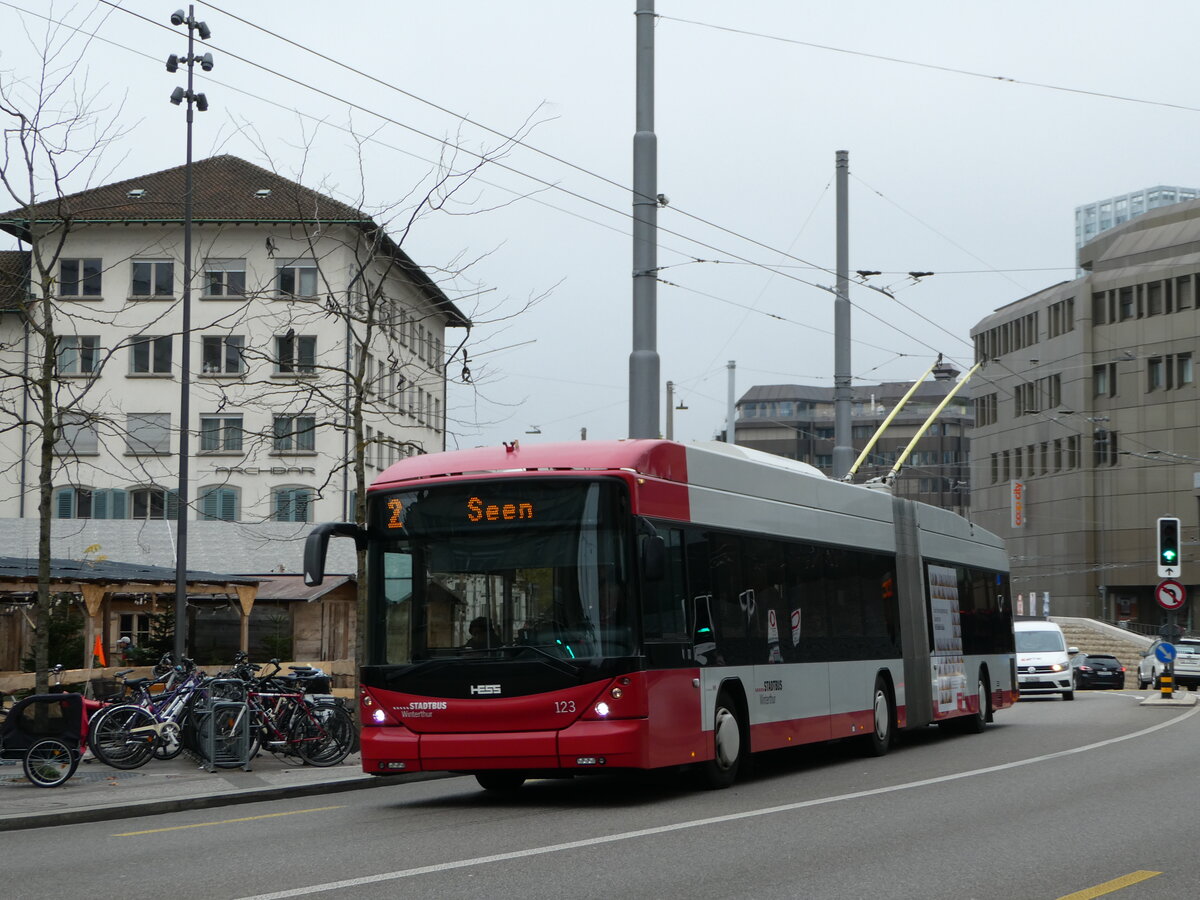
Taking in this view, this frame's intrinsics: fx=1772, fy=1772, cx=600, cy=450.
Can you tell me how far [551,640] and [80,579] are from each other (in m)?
15.5

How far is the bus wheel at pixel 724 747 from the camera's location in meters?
15.0

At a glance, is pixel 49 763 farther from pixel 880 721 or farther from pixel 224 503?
pixel 224 503

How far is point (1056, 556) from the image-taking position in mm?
88375

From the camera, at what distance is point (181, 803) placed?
47.8 ft

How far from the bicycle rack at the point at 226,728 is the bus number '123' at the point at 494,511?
495 centimetres

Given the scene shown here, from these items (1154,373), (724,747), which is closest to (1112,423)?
(1154,373)

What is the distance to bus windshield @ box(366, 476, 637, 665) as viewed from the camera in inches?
531

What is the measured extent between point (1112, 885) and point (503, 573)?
19.5 feet

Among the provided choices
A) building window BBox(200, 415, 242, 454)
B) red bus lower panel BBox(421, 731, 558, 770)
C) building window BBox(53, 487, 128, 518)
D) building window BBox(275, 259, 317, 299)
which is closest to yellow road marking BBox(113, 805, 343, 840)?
red bus lower panel BBox(421, 731, 558, 770)

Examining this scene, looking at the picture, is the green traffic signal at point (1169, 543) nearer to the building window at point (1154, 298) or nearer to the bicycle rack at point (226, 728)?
the bicycle rack at point (226, 728)

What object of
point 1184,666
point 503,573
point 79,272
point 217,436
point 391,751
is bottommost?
point 1184,666

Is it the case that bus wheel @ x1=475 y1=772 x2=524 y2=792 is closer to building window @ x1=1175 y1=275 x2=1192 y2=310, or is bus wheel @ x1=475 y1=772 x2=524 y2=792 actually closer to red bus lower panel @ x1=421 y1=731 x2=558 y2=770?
red bus lower panel @ x1=421 y1=731 x2=558 y2=770

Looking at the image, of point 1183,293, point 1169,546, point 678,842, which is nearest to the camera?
point 678,842

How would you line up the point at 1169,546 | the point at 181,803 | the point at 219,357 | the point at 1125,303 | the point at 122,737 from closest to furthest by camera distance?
the point at 181,803 → the point at 122,737 → the point at 1169,546 → the point at 219,357 → the point at 1125,303
